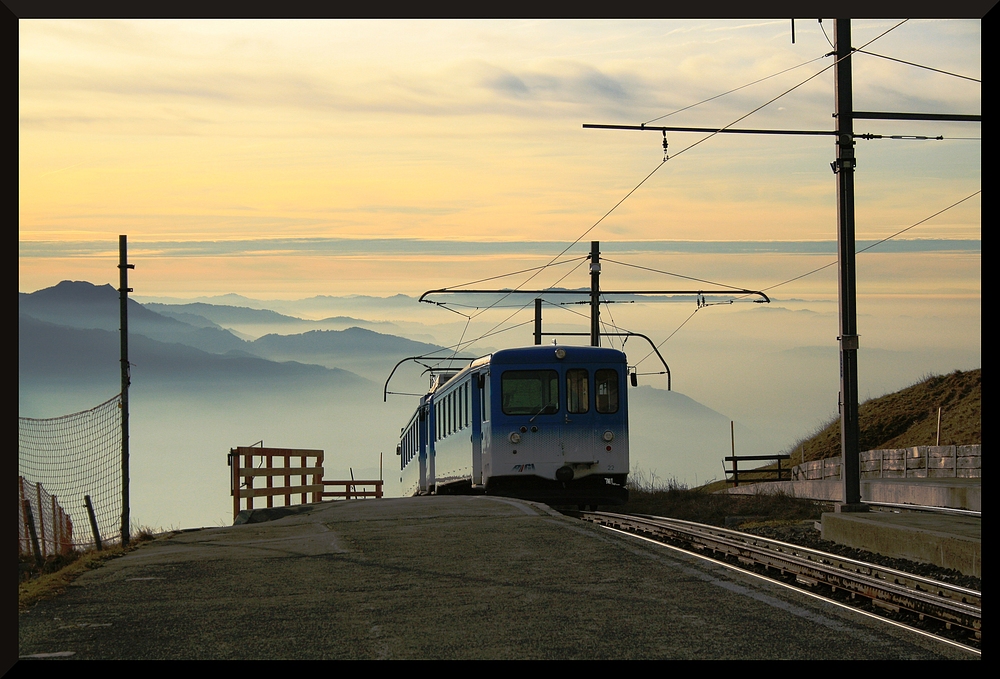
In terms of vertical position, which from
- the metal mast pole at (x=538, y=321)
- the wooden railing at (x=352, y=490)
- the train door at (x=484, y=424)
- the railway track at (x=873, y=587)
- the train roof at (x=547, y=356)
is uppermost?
the metal mast pole at (x=538, y=321)

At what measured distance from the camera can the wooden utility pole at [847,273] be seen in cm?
1609

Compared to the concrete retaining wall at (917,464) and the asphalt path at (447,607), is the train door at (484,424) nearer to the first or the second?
the asphalt path at (447,607)

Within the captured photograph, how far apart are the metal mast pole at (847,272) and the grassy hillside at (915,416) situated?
95.8 feet

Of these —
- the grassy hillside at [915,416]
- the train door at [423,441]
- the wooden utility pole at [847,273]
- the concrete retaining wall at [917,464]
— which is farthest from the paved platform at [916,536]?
the grassy hillside at [915,416]

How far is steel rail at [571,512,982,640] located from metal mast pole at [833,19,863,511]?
1.91 metres

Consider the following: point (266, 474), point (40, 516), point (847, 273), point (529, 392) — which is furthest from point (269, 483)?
point (847, 273)

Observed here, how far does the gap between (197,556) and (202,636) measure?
196 inches

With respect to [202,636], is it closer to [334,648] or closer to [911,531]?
[334,648]

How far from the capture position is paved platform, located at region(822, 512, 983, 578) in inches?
459

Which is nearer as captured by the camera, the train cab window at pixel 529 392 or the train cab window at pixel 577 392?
the train cab window at pixel 529 392

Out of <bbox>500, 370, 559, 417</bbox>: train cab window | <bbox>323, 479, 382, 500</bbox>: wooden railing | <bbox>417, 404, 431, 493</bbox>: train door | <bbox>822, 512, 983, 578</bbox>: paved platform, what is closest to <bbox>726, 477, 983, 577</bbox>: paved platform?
<bbox>822, 512, 983, 578</bbox>: paved platform

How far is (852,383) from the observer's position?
53.4 feet

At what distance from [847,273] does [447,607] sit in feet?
29.4

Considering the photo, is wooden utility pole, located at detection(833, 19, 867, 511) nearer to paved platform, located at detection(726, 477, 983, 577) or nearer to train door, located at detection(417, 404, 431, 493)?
paved platform, located at detection(726, 477, 983, 577)
